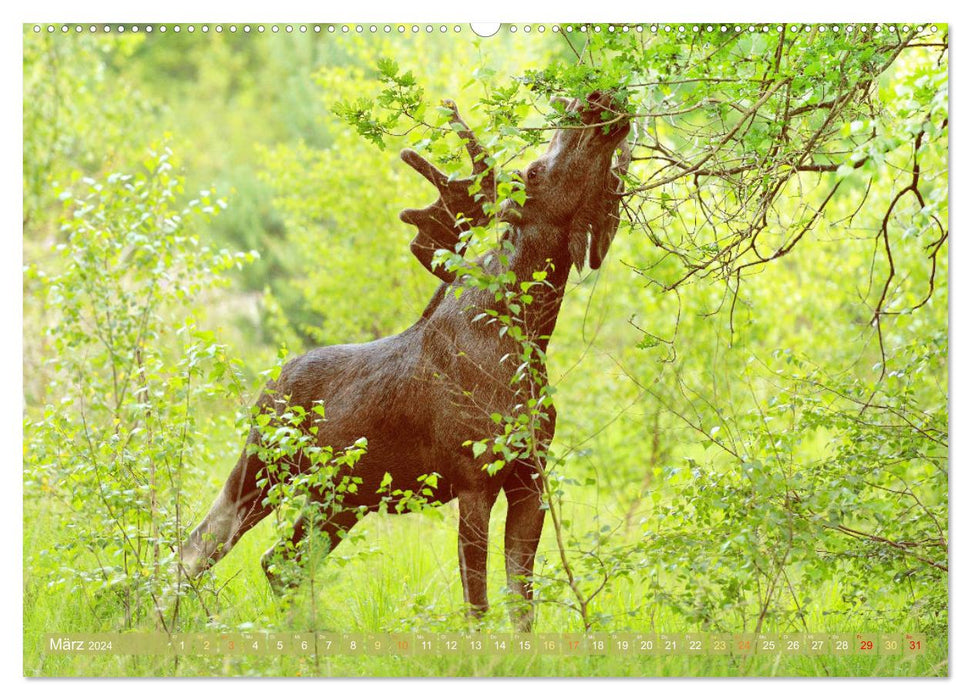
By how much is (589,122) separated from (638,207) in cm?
52

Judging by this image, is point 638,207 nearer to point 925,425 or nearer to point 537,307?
point 537,307

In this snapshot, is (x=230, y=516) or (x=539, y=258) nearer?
(x=539, y=258)

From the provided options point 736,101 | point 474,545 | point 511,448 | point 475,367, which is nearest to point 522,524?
point 474,545

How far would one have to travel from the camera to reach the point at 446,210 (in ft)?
→ 15.6

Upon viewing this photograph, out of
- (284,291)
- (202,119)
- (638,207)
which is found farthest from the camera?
(202,119)

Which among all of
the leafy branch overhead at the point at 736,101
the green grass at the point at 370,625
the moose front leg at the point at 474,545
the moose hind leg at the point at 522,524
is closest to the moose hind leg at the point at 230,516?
the green grass at the point at 370,625

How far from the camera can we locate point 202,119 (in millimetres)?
15672

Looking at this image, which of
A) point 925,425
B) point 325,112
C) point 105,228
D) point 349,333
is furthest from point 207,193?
point 325,112

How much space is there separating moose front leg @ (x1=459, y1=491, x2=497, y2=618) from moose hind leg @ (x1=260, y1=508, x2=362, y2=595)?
460 millimetres

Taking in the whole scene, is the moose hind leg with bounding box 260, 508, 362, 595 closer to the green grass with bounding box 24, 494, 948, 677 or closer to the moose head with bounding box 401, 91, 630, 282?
the green grass with bounding box 24, 494, 948, 677

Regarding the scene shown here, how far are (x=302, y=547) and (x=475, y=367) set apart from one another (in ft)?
3.50

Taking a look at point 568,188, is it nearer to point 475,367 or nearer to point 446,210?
point 446,210

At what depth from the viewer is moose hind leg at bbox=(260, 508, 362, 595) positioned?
179 inches

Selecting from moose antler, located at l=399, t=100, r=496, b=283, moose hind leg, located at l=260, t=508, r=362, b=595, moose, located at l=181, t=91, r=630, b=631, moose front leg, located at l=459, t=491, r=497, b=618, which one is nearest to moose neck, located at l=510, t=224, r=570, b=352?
moose, located at l=181, t=91, r=630, b=631
